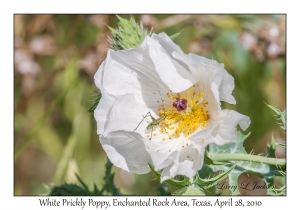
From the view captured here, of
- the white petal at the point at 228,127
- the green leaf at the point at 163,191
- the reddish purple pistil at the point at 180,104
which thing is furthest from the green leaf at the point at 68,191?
the white petal at the point at 228,127

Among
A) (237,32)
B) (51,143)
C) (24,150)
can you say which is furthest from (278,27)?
(24,150)

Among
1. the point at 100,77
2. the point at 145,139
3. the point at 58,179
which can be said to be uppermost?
the point at 100,77

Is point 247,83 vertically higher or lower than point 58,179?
higher

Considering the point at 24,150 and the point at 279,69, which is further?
the point at 24,150

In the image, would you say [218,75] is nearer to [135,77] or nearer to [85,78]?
[135,77]

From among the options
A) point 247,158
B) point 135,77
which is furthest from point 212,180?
point 135,77

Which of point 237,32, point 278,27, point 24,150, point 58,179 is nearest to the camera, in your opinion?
point 58,179

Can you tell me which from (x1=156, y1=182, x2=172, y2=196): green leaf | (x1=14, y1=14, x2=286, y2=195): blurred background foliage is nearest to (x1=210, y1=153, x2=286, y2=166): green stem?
(x1=156, y1=182, x2=172, y2=196): green leaf

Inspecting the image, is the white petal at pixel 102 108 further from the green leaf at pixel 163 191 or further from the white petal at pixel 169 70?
the green leaf at pixel 163 191

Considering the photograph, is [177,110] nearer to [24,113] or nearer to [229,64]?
[229,64]
